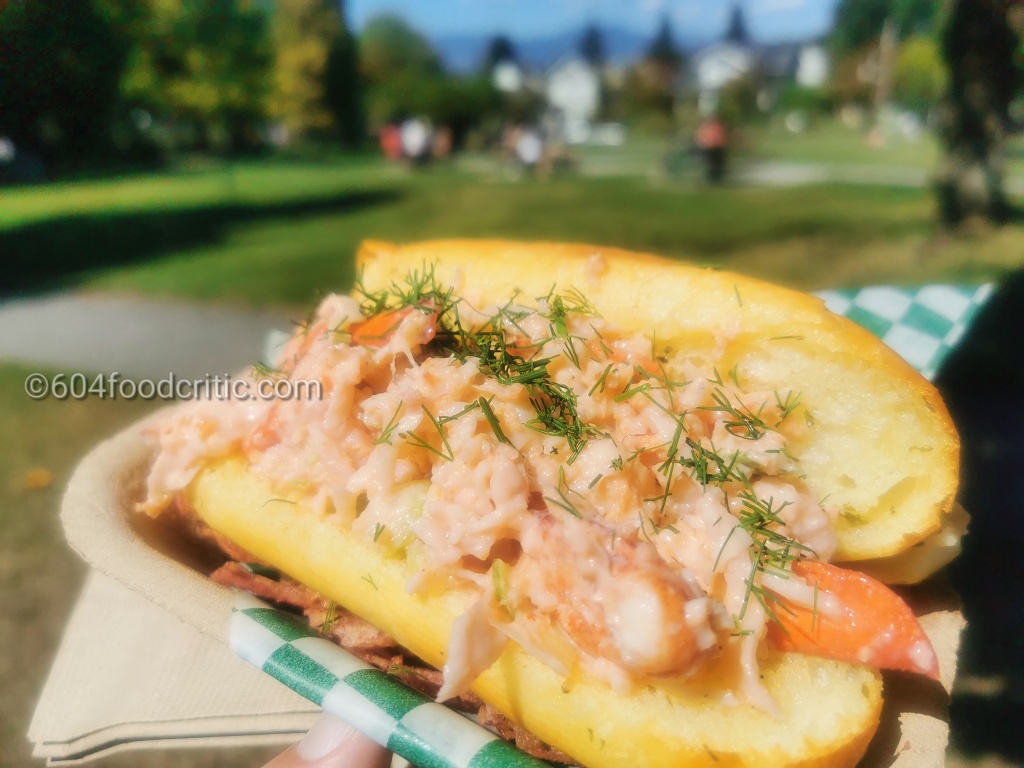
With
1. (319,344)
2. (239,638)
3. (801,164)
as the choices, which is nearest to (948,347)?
(319,344)

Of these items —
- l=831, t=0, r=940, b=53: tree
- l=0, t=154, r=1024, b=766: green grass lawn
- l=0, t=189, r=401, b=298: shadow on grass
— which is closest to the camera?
l=0, t=154, r=1024, b=766: green grass lawn

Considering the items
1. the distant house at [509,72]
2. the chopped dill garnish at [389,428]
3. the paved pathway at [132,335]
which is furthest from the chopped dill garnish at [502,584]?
the distant house at [509,72]

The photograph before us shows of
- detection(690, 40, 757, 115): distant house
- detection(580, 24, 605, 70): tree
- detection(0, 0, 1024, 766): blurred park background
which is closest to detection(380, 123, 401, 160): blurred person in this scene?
detection(0, 0, 1024, 766): blurred park background

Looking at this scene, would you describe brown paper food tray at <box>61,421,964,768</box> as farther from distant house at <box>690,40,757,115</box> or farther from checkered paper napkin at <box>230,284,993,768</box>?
distant house at <box>690,40,757,115</box>

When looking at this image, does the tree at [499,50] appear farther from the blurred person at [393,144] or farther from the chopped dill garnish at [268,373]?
the chopped dill garnish at [268,373]

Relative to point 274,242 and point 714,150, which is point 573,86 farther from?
point 274,242

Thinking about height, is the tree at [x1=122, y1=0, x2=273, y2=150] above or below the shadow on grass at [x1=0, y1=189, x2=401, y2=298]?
above
